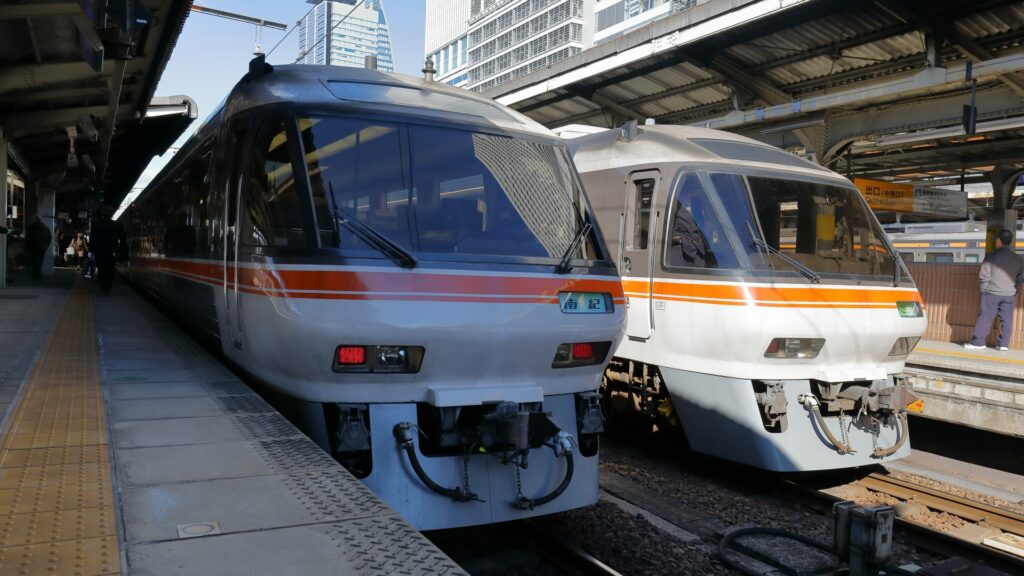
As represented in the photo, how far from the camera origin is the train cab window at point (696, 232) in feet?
22.2

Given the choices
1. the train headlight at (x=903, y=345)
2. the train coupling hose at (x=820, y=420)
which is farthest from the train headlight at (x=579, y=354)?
the train headlight at (x=903, y=345)

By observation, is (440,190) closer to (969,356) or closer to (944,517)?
(944,517)

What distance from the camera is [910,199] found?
14328 mm

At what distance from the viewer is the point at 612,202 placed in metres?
7.89

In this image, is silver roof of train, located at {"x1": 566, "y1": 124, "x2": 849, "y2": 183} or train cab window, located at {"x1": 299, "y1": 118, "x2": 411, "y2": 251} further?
silver roof of train, located at {"x1": 566, "y1": 124, "x2": 849, "y2": 183}

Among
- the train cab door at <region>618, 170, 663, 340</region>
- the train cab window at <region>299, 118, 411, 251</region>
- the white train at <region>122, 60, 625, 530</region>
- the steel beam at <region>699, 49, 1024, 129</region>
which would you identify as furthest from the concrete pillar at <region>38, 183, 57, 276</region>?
the train cab window at <region>299, 118, 411, 251</region>

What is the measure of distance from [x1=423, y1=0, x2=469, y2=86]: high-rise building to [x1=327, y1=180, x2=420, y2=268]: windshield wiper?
121 m

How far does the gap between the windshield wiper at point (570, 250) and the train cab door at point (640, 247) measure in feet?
6.33

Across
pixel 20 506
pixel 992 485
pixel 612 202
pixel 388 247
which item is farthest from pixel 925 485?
pixel 20 506

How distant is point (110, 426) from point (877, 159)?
15766 millimetres

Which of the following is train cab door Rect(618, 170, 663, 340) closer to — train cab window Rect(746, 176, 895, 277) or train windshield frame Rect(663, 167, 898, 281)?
train windshield frame Rect(663, 167, 898, 281)

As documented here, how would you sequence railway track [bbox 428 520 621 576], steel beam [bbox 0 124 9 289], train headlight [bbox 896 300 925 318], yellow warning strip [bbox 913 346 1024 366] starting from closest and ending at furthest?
railway track [bbox 428 520 621 576] → train headlight [bbox 896 300 925 318] → yellow warning strip [bbox 913 346 1024 366] → steel beam [bbox 0 124 9 289]

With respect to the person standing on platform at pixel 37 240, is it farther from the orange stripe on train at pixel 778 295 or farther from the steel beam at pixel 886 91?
the orange stripe on train at pixel 778 295

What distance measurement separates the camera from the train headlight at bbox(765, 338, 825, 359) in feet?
21.6
